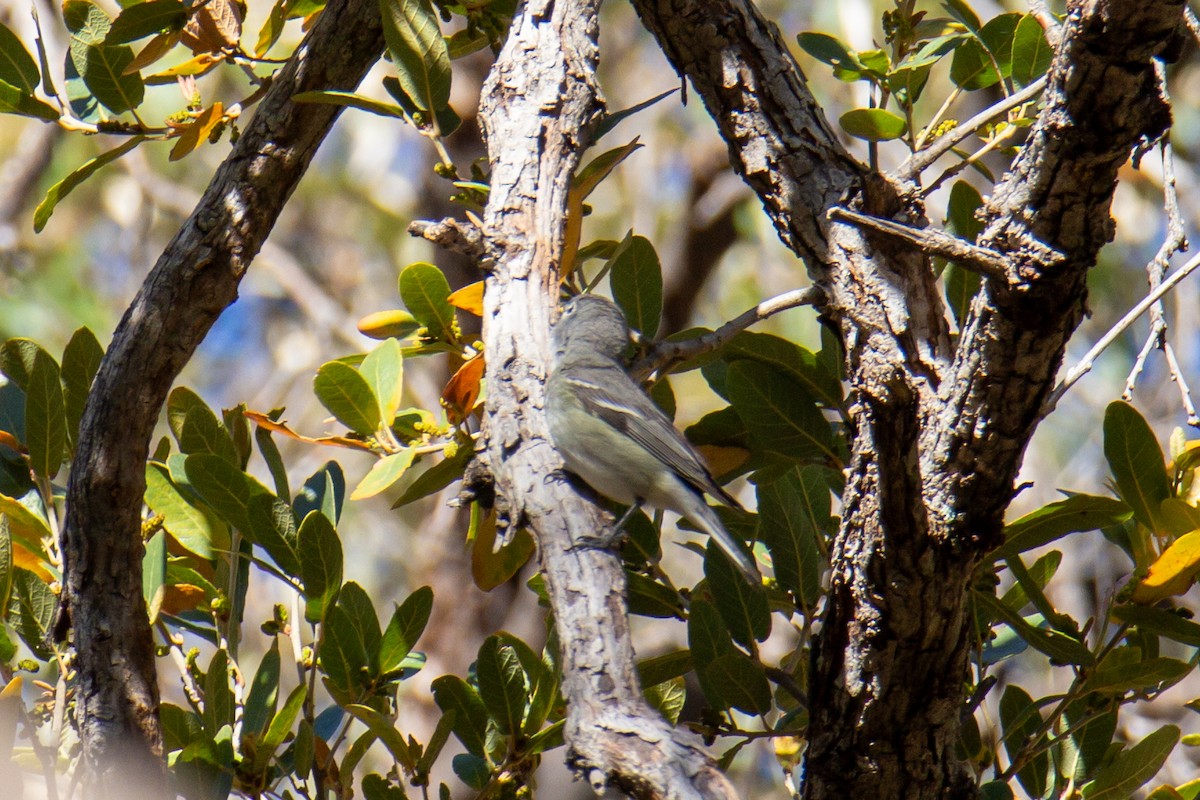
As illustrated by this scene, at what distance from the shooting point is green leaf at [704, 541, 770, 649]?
8.52 feet

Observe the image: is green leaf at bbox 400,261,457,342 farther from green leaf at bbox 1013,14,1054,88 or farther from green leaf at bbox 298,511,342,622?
green leaf at bbox 1013,14,1054,88

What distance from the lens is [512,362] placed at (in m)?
2.54

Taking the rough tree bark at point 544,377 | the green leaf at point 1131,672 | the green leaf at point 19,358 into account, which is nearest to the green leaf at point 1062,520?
the green leaf at point 1131,672

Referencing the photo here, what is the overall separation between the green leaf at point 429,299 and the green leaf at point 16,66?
45.5 inches

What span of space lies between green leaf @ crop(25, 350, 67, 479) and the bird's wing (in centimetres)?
139

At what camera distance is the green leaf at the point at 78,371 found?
2797mm

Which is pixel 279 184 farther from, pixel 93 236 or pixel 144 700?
pixel 93 236

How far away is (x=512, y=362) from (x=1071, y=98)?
136 cm

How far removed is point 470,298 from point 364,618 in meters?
0.91

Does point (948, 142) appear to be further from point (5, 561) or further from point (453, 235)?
point (5, 561)

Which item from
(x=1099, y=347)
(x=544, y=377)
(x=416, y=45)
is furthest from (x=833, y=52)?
(x=1099, y=347)

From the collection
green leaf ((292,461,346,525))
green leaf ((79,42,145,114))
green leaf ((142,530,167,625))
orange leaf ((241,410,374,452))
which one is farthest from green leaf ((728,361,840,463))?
green leaf ((79,42,145,114))

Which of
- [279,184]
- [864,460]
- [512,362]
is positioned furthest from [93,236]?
[864,460]

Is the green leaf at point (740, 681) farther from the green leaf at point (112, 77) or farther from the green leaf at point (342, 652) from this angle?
the green leaf at point (112, 77)
